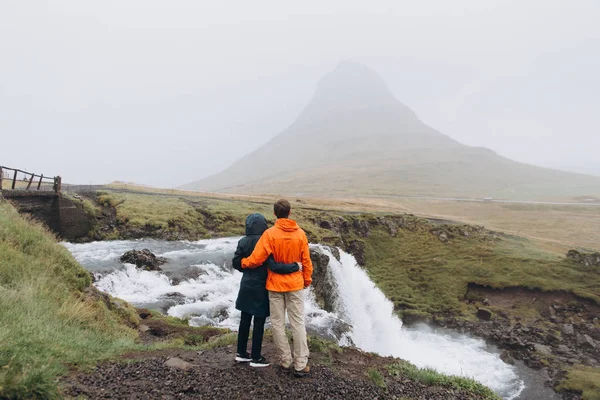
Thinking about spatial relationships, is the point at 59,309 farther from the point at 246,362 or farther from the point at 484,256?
the point at 484,256

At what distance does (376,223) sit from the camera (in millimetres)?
50250

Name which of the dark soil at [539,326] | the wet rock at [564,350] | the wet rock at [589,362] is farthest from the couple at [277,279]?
the wet rock at [564,350]

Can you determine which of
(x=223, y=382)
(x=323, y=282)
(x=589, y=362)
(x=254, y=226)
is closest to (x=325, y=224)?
(x=323, y=282)

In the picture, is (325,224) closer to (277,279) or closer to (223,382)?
(277,279)

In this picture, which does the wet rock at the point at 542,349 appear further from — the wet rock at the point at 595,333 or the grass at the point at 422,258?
the grass at the point at 422,258

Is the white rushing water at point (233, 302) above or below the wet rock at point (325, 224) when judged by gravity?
below

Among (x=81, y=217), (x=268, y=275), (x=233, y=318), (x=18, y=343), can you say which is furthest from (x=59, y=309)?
(x=81, y=217)

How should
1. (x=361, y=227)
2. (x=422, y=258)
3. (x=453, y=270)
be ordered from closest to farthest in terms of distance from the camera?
(x=453, y=270), (x=422, y=258), (x=361, y=227)

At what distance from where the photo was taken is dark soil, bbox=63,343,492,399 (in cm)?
656

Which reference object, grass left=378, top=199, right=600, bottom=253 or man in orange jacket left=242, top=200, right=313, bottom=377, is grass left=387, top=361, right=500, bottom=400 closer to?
man in orange jacket left=242, top=200, right=313, bottom=377

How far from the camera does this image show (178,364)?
26.5 ft

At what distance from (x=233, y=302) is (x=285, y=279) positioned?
1368 cm

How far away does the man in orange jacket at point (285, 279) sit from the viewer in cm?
777

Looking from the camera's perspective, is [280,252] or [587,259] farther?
[587,259]
